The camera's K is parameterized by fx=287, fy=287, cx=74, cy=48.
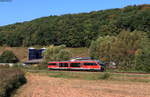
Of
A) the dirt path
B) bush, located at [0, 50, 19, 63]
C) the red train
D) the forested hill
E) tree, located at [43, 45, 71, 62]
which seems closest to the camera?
the dirt path

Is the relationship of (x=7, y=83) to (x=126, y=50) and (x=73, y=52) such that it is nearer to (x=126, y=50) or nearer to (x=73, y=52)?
(x=126, y=50)

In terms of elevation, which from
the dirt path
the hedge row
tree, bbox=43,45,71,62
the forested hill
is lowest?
the dirt path

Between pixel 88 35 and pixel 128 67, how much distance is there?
197ft

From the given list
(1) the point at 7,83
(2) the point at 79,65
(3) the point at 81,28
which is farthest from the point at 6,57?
(1) the point at 7,83

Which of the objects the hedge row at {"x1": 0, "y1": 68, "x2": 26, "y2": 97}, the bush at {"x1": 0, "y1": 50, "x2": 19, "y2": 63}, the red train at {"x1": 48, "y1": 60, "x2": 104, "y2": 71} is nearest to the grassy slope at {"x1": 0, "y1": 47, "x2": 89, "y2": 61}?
the bush at {"x1": 0, "y1": 50, "x2": 19, "y2": 63}

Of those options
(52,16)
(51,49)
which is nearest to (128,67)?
(51,49)

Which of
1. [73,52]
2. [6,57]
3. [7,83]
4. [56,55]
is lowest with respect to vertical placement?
[7,83]

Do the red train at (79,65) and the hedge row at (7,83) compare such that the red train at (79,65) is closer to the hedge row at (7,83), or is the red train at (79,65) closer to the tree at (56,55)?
the tree at (56,55)

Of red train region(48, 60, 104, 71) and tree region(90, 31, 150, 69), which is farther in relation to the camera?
tree region(90, 31, 150, 69)

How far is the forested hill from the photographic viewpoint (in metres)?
112

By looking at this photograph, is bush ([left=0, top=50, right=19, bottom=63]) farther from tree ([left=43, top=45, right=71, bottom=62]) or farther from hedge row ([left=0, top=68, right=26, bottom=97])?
hedge row ([left=0, top=68, right=26, bottom=97])

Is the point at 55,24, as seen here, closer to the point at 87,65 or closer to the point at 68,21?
the point at 68,21

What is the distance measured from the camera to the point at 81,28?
413 ft

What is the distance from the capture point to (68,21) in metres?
140
